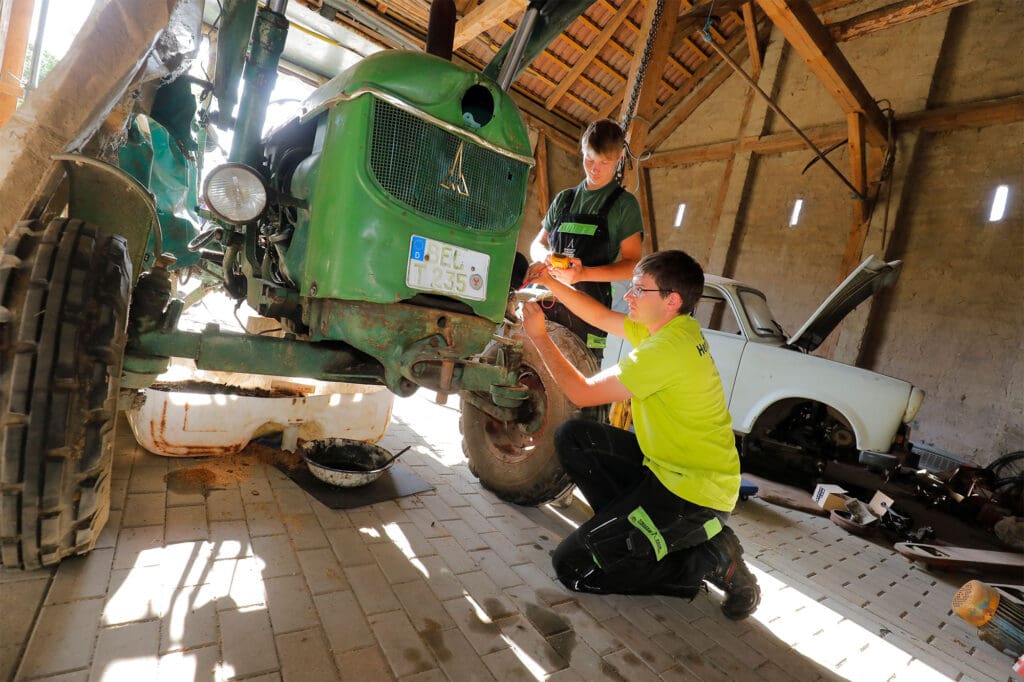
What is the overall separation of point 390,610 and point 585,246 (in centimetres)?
196

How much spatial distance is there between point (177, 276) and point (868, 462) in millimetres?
6080

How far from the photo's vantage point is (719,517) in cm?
210

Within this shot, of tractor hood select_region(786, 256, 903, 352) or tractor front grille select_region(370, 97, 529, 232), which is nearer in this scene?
tractor front grille select_region(370, 97, 529, 232)

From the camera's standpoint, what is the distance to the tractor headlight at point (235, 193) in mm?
1556

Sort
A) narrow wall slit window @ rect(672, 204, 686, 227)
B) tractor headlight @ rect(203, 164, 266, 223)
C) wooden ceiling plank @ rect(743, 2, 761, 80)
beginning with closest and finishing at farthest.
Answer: tractor headlight @ rect(203, 164, 266, 223) < wooden ceiling plank @ rect(743, 2, 761, 80) < narrow wall slit window @ rect(672, 204, 686, 227)

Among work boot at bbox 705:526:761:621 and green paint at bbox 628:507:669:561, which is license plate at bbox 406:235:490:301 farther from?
work boot at bbox 705:526:761:621

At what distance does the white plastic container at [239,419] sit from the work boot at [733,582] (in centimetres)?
190

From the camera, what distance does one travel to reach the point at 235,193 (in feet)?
5.21

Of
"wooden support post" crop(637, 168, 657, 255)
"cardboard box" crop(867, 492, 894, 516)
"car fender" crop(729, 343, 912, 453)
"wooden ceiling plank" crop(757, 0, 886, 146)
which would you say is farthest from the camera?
"wooden support post" crop(637, 168, 657, 255)

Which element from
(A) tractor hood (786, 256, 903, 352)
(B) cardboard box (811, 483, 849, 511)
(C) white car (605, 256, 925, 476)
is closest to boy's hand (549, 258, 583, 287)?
(C) white car (605, 256, 925, 476)

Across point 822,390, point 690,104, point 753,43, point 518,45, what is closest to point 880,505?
point 822,390

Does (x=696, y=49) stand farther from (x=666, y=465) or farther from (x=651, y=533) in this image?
(x=651, y=533)

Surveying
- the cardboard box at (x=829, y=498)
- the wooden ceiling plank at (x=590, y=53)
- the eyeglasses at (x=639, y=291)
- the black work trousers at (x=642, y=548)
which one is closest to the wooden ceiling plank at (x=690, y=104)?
the wooden ceiling plank at (x=590, y=53)

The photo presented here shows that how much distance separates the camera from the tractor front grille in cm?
159
